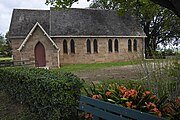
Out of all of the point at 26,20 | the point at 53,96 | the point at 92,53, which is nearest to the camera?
the point at 53,96

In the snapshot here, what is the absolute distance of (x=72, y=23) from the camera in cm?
2981

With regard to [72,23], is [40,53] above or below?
below

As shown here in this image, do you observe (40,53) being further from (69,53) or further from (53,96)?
(53,96)

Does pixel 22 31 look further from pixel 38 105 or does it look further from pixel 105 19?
pixel 38 105

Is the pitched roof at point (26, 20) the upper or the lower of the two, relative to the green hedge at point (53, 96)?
upper

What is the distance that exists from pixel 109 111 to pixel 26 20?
91.5 ft

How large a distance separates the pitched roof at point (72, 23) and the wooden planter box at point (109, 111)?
2409 centimetres

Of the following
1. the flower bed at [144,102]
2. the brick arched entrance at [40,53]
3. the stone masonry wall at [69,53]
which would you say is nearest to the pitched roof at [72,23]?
the stone masonry wall at [69,53]

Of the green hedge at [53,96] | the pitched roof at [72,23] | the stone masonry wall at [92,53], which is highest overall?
the pitched roof at [72,23]

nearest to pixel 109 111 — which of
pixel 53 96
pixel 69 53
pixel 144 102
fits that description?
pixel 144 102

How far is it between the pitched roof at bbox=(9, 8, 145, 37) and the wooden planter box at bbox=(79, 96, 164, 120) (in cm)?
2409

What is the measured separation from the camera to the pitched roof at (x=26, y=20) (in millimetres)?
28172

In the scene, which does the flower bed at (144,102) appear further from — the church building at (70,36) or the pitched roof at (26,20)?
the pitched roof at (26,20)

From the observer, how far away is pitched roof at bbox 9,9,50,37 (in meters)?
28.2
